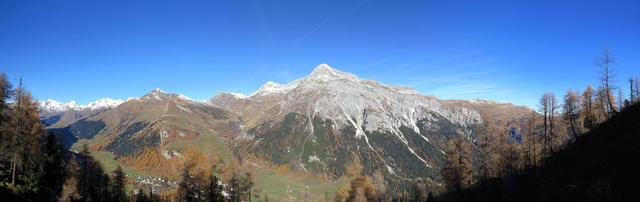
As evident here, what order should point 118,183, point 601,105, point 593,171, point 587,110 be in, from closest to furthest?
point 593,171
point 601,105
point 118,183
point 587,110

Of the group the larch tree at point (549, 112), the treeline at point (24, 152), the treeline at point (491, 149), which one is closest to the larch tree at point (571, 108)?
the treeline at point (491, 149)

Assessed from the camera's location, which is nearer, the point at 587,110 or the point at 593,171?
the point at 593,171

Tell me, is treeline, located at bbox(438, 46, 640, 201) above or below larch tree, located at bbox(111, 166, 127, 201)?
above

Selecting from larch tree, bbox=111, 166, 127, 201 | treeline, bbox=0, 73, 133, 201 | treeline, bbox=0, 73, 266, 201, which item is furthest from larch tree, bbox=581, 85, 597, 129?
larch tree, bbox=111, 166, 127, 201

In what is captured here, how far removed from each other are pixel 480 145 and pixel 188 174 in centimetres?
4677

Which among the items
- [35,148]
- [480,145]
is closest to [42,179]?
[35,148]

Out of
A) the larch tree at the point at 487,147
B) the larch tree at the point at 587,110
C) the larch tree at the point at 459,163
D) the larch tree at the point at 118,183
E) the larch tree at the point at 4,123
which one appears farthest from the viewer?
the larch tree at the point at 118,183

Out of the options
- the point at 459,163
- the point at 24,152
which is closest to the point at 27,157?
the point at 24,152

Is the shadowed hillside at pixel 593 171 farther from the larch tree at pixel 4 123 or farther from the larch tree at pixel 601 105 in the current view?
the larch tree at pixel 4 123

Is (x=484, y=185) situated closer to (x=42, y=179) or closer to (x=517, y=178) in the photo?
(x=517, y=178)

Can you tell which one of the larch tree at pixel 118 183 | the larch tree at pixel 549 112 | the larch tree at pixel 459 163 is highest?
the larch tree at pixel 549 112

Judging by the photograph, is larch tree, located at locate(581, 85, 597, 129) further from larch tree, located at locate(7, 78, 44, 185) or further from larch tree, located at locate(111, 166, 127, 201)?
larch tree, located at locate(111, 166, 127, 201)

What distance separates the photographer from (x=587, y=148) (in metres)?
33.7

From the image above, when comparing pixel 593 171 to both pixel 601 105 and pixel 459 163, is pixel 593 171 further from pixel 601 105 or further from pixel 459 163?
pixel 601 105
